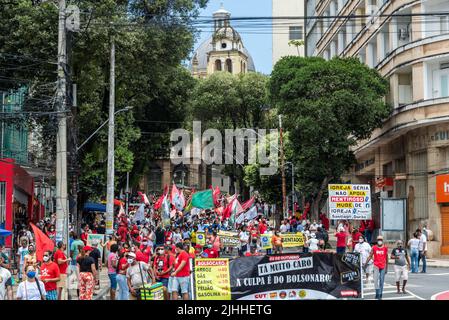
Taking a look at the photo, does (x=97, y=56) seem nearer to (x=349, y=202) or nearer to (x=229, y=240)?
(x=229, y=240)

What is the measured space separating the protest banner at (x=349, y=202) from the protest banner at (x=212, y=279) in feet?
33.8

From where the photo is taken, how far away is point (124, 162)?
151 feet

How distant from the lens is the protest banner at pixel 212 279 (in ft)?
59.2

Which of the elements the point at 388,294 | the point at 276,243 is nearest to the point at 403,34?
the point at 276,243

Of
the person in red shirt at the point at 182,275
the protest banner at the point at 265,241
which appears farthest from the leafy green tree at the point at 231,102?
the person in red shirt at the point at 182,275

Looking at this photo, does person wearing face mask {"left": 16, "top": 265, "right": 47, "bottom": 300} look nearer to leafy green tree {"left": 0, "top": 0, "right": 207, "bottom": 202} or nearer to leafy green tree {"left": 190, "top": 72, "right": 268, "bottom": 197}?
leafy green tree {"left": 0, "top": 0, "right": 207, "bottom": 202}

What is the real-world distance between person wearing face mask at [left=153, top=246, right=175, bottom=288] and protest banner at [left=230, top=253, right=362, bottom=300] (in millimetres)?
1896

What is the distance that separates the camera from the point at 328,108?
131 ft

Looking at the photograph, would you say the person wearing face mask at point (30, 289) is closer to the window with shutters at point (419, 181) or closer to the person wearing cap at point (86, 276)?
the person wearing cap at point (86, 276)

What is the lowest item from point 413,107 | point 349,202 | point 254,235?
point 254,235

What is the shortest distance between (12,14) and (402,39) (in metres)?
18.9

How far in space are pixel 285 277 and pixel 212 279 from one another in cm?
162

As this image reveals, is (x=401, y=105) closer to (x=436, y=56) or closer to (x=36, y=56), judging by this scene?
(x=436, y=56)
